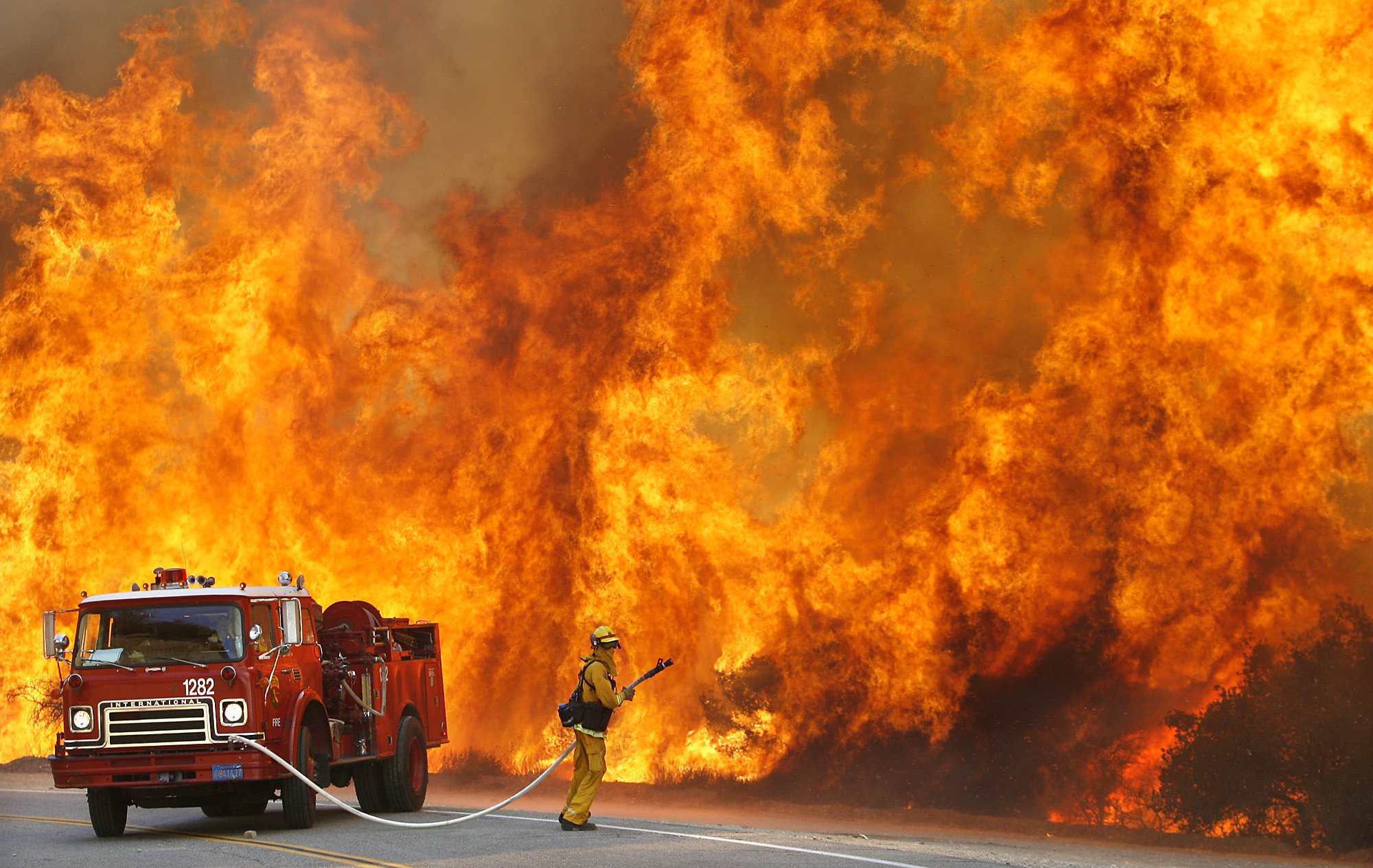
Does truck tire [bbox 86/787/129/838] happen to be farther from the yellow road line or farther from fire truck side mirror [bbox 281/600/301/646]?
fire truck side mirror [bbox 281/600/301/646]

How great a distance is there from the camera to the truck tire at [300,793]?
15.0m

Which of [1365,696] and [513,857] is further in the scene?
[1365,696]

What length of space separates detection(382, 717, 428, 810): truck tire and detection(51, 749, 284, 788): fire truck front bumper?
3.32 metres

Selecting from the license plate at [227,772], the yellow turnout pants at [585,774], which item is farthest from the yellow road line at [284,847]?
the yellow turnout pants at [585,774]

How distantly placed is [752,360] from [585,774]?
36.2ft

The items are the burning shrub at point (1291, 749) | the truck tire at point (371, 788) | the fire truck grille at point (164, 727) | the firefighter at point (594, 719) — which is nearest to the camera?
the fire truck grille at point (164, 727)

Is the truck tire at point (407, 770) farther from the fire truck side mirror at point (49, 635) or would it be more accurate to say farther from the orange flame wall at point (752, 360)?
the orange flame wall at point (752, 360)

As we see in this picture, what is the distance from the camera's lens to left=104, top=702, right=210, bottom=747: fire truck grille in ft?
47.1

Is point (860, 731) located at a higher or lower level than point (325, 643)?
lower

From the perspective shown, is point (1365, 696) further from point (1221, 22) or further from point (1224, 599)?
point (1221, 22)

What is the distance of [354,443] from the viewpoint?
27484mm

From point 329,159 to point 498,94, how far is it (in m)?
4.09

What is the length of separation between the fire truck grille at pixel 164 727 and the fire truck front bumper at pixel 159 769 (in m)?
0.13

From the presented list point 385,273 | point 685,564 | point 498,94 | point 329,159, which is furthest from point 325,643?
point 498,94
